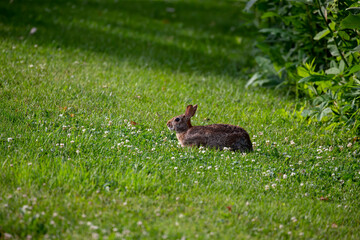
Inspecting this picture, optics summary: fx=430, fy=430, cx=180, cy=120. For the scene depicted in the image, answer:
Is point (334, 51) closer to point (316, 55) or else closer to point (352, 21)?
point (316, 55)

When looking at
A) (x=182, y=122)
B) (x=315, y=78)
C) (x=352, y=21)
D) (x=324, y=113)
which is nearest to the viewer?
(x=352, y=21)

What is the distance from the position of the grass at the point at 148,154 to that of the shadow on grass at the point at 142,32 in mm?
80

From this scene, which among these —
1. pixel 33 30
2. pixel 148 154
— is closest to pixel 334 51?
pixel 148 154

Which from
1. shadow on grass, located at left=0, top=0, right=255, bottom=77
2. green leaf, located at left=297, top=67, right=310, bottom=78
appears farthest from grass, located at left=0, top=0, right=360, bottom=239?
green leaf, located at left=297, top=67, right=310, bottom=78

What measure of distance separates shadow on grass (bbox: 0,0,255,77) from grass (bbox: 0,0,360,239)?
0.08 metres

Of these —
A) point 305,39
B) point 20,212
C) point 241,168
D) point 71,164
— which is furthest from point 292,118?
point 20,212

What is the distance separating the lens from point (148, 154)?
17.7ft

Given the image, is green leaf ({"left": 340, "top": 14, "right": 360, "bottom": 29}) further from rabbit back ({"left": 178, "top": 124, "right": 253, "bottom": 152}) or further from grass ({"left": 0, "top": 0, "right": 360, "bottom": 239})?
rabbit back ({"left": 178, "top": 124, "right": 253, "bottom": 152})

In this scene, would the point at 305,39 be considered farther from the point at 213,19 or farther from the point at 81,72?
the point at 213,19

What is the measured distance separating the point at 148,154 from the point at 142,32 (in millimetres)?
6985

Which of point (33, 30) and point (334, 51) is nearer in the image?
point (334, 51)

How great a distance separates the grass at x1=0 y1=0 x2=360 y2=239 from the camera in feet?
13.4

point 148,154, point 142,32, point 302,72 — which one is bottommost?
point 148,154

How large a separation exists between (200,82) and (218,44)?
9.75 ft
